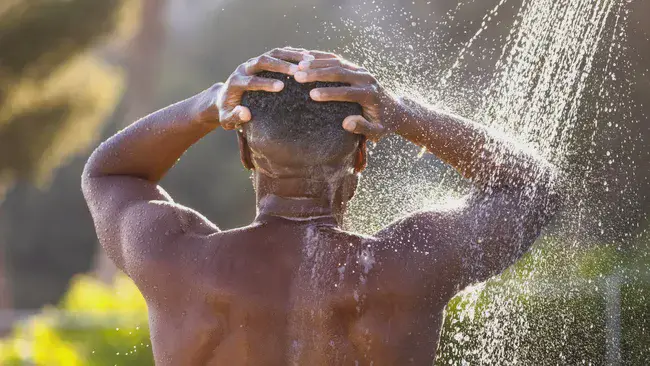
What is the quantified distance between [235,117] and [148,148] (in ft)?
1.79

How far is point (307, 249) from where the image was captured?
8.37 ft

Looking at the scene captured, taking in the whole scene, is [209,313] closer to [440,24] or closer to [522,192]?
[522,192]

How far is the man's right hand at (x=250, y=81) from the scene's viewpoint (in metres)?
2.45

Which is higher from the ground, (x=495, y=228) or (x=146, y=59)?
(x=495, y=228)

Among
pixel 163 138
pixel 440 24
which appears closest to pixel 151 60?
pixel 440 24

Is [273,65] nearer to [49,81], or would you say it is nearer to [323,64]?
[323,64]

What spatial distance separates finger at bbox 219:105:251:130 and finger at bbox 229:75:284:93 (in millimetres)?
56

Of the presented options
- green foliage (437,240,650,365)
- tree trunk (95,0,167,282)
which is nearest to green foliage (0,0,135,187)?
tree trunk (95,0,167,282)

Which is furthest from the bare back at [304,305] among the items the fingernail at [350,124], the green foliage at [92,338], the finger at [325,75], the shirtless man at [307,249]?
the green foliage at [92,338]

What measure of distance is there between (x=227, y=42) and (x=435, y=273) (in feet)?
65.8

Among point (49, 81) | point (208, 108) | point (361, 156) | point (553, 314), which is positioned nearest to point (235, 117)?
point (208, 108)

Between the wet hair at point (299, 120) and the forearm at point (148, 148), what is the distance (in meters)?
0.46

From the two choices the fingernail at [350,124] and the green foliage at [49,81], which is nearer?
the fingernail at [350,124]

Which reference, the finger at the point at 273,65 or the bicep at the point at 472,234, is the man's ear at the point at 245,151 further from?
the bicep at the point at 472,234
